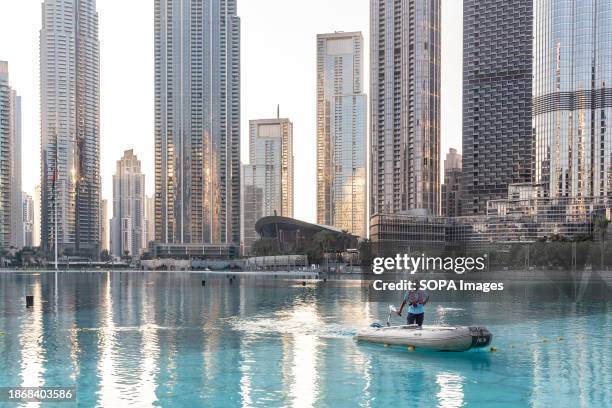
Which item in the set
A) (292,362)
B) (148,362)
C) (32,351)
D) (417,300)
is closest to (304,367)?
(292,362)

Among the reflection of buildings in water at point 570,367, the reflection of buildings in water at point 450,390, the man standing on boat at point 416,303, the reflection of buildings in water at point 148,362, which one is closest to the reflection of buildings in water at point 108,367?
the reflection of buildings in water at point 148,362

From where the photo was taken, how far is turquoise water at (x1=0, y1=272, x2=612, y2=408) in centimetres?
2736

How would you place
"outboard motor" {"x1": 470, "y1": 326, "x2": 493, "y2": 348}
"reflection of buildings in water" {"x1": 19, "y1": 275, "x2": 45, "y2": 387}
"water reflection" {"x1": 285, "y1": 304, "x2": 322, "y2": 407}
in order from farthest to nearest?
"outboard motor" {"x1": 470, "y1": 326, "x2": 493, "y2": 348}, "reflection of buildings in water" {"x1": 19, "y1": 275, "x2": 45, "y2": 387}, "water reflection" {"x1": 285, "y1": 304, "x2": 322, "y2": 407}

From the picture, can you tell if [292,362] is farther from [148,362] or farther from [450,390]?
[450,390]

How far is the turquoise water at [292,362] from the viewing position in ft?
89.8

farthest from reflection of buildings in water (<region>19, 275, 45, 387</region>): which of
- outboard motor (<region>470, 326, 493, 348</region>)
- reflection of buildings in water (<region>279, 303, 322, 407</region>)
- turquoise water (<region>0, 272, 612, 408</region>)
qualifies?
outboard motor (<region>470, 326, 493, 348</region>)

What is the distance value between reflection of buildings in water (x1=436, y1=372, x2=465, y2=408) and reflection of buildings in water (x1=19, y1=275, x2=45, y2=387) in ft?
57.6

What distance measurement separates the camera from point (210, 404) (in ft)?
86.0

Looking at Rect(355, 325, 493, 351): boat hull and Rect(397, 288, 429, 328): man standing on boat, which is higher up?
Rect(397, 288, 429, 328): man standing on boat

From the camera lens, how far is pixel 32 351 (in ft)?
126

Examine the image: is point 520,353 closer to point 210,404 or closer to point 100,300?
point 210,404

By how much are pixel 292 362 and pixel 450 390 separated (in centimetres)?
901

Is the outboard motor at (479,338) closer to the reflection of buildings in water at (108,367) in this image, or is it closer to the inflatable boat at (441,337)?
the inflatable boat at (441,337)

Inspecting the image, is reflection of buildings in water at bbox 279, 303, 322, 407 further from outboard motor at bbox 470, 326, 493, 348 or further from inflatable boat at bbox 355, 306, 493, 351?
outboard motor at bbox 470, 326, 493, 348
